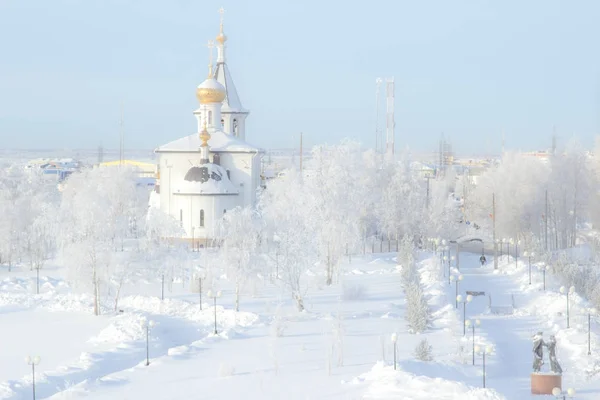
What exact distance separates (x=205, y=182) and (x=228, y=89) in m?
9.01

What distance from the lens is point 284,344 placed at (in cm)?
1934

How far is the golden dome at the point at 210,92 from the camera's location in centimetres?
4153

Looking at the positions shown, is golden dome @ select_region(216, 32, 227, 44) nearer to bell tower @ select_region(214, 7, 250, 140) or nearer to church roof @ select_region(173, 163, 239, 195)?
bell tower @ select_region(214, 7, 250, 140)

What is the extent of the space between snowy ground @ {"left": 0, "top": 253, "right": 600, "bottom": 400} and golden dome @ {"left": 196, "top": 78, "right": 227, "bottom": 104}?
14.7m

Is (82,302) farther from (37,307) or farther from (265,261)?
(265,261)

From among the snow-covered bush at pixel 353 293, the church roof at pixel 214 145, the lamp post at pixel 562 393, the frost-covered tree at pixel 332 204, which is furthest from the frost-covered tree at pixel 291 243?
the lamp post at pixel 562 393

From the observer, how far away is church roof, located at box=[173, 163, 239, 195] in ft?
124

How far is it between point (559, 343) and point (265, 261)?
357 inches

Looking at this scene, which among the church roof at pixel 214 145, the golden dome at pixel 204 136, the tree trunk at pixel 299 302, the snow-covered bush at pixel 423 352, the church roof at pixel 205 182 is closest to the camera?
the snow-covered bush at pixel 423 352

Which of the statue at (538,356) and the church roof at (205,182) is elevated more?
the church roof at (205,182)

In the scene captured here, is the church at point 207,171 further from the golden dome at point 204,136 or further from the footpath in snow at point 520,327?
the footpath in snow at point 520,327

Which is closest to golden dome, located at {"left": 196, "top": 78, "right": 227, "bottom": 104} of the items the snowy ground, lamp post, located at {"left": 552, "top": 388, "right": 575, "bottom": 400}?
the snowy ground

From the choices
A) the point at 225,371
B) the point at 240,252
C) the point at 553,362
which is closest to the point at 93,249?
the point at 240,252

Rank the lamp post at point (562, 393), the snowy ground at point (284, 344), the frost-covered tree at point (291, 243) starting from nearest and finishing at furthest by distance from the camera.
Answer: the lamp post at point (562, 393) → the snowy ground at point (284, 344) → the frost-covered tree at point (291, 243)
